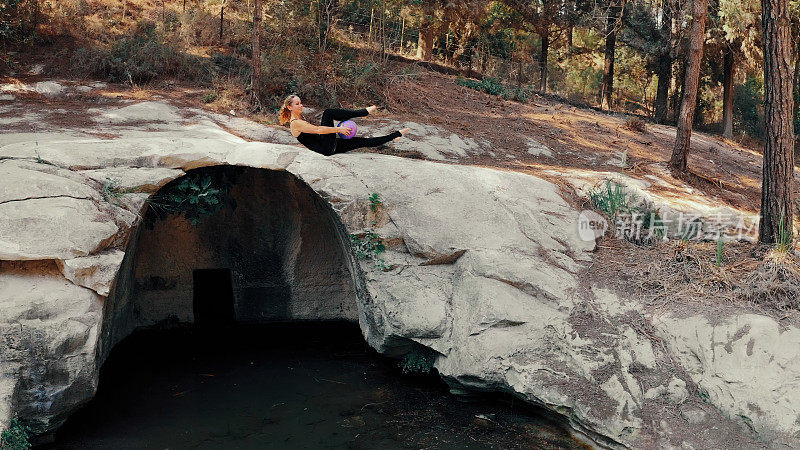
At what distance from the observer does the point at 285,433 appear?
716 cm

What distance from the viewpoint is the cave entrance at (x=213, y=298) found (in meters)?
10.9

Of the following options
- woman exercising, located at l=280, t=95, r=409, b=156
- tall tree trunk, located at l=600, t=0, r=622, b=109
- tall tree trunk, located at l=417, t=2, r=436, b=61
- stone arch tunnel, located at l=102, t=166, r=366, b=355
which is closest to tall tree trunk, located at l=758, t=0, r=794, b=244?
woman exercising, located at l=280, t=95, r=409, b=156

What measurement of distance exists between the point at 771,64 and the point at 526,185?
3.34m

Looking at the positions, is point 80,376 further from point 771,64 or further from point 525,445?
point 771,64

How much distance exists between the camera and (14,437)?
616 centimetres

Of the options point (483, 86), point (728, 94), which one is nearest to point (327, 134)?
point (483, 86)

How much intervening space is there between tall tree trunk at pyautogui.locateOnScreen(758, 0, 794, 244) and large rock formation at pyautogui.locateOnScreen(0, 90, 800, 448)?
1.80m

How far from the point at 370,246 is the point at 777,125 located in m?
5.21

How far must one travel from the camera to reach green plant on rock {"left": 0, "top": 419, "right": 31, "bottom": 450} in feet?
19.7

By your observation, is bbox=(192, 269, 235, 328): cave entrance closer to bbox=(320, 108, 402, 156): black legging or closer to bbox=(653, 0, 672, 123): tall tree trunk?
bbox=(320, 108, 402, 156): black legging

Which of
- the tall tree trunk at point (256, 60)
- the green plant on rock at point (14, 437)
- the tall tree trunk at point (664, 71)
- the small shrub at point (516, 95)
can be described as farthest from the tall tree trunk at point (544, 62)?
the green plant on rock at point (14, 437)

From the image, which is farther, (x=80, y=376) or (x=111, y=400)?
(x=111, y=400)

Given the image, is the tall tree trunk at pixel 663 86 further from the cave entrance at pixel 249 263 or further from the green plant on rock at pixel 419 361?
the green plant on rock at pixel 419 361

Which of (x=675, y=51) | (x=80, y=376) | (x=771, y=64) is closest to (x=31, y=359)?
(x=80, y=376)
